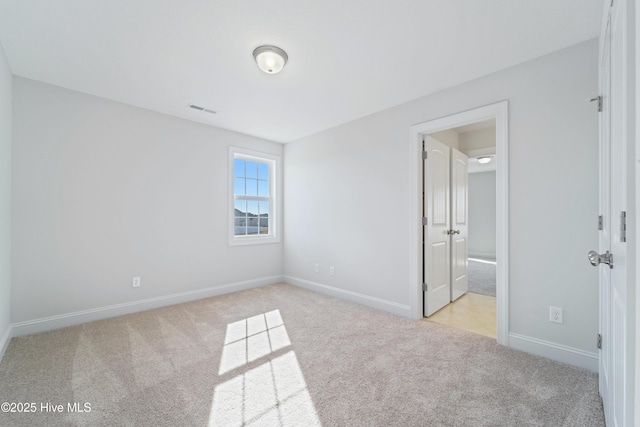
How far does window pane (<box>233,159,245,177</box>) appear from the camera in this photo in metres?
4.29

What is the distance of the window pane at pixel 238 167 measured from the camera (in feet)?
14.1

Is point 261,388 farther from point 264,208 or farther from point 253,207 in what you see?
point 264,208

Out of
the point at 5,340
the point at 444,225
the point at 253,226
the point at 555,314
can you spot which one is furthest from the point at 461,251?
the point at 5,340

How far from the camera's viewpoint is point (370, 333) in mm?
2680

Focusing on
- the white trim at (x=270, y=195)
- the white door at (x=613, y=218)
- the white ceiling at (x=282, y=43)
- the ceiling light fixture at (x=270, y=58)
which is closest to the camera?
the white door at (x=613, y=218)

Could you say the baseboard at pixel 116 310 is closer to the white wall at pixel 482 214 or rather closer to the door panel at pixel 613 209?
the door panel at pixel 613 209

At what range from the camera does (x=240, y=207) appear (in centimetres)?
437

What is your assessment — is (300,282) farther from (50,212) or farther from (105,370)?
(50,212)

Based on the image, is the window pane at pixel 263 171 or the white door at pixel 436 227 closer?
the white door at pixel 436 227

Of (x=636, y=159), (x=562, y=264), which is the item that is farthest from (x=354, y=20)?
(x=562, y=264)

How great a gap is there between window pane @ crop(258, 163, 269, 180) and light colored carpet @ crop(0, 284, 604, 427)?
2.52 metres

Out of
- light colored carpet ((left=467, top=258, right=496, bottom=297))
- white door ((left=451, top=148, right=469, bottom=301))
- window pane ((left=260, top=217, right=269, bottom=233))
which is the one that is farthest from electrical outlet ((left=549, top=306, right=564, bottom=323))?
window pane ((left=260, top=217, right=269, bottom=233))

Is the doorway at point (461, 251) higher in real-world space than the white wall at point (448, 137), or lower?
lower

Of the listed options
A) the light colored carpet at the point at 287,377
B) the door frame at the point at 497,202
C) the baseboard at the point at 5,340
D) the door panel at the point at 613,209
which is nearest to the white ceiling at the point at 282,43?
the door frame at the point at 497,202
